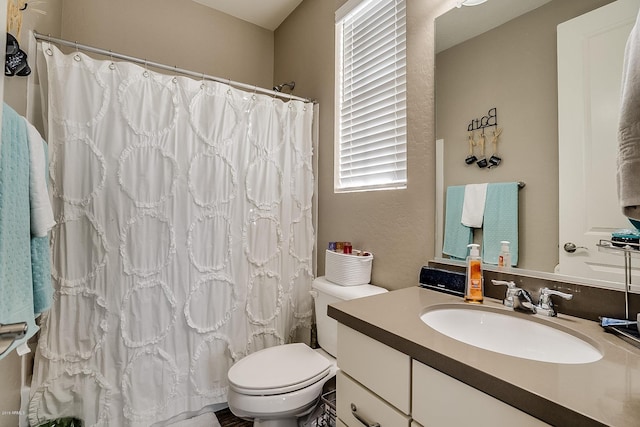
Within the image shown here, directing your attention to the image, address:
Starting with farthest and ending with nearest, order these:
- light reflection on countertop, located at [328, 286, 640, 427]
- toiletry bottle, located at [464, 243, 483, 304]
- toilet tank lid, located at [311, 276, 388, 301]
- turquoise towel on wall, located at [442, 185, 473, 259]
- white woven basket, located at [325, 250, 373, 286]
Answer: white woven basket, located at [325, 250, 373, 286]
toilet tank lid, located at [311, 276, 388, 301]
turquoise towel on wall, located at [442, 185, 473, 259]
toiletry bottle, located at [464, 243, 483, 304]
light reflection on countertop, located at [328, 286, 640, 427]

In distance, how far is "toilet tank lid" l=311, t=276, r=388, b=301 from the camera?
55.1 inches

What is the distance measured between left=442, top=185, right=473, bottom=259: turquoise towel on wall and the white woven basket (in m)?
0.44

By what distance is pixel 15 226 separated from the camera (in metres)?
0.77

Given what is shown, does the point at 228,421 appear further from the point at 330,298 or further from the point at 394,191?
the point at 394,191

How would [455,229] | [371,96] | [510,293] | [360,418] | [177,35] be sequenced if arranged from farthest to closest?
[177,35] < [371,96] < [455,229] < [510,293] < [360,418]

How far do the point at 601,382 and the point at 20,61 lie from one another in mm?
1883

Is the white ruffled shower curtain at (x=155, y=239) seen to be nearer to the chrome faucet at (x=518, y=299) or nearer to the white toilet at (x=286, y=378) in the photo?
the white toilet at (x=286, y=378)

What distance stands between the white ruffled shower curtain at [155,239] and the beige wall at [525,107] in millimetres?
1099

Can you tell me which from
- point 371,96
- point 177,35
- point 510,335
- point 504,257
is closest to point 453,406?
point 510,335

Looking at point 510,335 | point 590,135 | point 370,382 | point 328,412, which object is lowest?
point 328,412

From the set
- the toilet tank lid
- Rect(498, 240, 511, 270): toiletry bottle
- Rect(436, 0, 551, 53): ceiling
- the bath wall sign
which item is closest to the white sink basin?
Rect(498, 240, 511, 270): toiletry bottle

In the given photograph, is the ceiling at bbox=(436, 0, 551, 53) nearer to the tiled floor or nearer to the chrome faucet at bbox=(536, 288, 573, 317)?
the chrome faucet at bbox=(536, 288, 573, 317)

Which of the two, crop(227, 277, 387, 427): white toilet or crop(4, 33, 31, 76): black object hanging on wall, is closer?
crop(4, 33, 31, 76): black object hanging on wall

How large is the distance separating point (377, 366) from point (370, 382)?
0.06m
